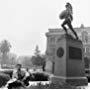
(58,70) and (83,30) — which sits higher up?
(83,30)

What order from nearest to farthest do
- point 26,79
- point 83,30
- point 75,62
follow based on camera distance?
point 26,79
point 75,62
point 83,30

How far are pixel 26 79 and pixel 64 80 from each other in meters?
2.65

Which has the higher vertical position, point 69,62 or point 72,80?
point 69,62

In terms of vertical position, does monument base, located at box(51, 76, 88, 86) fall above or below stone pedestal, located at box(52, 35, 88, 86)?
below

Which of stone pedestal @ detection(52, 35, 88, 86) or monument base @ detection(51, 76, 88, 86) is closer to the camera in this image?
monument base @ detection(51, 76, 88, 86)

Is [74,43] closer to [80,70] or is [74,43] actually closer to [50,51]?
[80,70]

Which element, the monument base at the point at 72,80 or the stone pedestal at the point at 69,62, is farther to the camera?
the stone pedestal at the point at 69,62

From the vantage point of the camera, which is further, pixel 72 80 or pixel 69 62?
pixel 69 62

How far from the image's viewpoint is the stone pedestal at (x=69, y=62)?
11.0 m

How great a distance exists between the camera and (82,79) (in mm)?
11695

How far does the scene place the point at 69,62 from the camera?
36.5ft

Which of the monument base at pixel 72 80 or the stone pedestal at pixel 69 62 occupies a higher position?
the stone pedestal at pixel 69 62

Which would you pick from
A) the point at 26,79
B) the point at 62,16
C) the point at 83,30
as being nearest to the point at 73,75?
the point at 26,79

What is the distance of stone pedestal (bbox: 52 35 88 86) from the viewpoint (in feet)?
36.2
